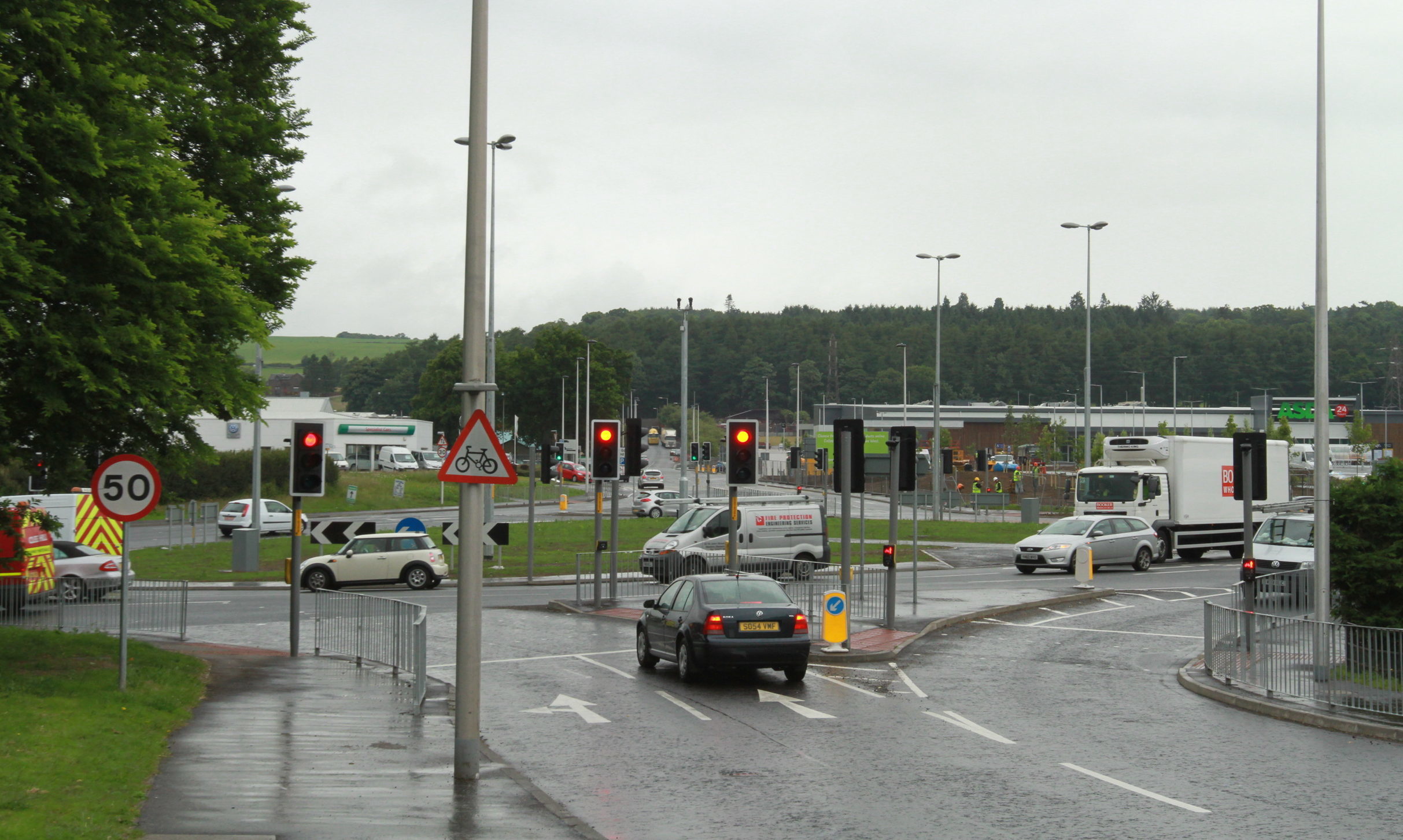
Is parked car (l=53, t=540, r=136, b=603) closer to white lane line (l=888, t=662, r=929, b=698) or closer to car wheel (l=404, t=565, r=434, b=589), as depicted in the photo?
car wheel (l=404, t=565, r=434, b=589)

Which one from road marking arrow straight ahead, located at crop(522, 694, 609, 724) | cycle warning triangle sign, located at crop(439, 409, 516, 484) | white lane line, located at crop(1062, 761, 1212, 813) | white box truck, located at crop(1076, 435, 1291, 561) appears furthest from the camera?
white box truck, located at crop(1076, 435, 1291, 561)

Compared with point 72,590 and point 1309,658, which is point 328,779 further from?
point 72,590

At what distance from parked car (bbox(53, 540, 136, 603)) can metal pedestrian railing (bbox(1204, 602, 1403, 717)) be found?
23.0 metres

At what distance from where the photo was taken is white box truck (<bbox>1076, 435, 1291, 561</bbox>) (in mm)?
39812

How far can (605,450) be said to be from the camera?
84.7ft

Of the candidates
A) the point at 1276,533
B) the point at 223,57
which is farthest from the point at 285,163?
the point at 1276,533

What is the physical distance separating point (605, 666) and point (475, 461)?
8.99 metres

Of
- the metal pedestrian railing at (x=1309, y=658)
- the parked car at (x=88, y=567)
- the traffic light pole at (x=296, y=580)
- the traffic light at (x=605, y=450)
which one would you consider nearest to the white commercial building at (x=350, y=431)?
the parked car at (x=88, y=567)

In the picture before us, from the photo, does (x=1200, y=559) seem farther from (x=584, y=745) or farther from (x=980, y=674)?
(x=584, y=745)

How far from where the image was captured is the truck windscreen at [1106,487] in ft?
131

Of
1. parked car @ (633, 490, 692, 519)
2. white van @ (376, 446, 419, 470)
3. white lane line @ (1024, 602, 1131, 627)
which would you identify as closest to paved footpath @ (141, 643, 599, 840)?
white lane line @ (1024, 602, 1131, 627)

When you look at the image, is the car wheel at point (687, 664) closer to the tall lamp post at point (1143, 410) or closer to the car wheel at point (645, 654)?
the car wheel at point (645, 654)

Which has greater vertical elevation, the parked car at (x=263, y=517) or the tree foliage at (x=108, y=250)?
the tree foliage at (x=108, y=250)

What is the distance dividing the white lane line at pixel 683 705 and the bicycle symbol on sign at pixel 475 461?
4.98m
